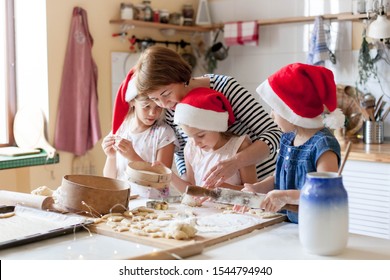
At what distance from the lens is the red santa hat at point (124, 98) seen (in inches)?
83.5

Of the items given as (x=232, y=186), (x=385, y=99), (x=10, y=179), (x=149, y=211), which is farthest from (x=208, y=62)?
(x=149, y=211)

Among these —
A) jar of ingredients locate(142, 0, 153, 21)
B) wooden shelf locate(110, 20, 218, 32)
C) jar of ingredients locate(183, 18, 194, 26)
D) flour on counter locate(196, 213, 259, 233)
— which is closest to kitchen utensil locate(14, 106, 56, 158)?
wooden shelf locate(110, 20, 218, 32)

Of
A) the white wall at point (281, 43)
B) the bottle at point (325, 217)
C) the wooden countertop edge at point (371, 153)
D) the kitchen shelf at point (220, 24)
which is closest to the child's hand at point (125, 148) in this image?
the bottle at point (325, 217)

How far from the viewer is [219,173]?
1905 mm

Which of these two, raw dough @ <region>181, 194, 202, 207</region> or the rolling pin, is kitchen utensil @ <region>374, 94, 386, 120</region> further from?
the rolling pin

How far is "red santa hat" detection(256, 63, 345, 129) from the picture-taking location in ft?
5.44

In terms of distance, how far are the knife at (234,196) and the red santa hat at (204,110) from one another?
359 millimetres

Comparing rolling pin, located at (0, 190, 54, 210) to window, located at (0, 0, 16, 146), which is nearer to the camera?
rolling pin, located at (0, 190, 54, 210)

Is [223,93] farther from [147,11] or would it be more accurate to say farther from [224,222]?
[147,11]

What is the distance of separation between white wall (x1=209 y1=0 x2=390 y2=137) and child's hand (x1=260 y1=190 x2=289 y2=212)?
2.22 m

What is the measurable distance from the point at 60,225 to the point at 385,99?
2.55 meters

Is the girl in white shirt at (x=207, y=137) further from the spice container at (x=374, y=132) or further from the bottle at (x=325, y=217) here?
the spice container at (x=374, y=132)

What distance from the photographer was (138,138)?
2273 mm

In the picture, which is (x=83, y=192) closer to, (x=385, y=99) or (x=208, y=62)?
(x=385, y=99)
